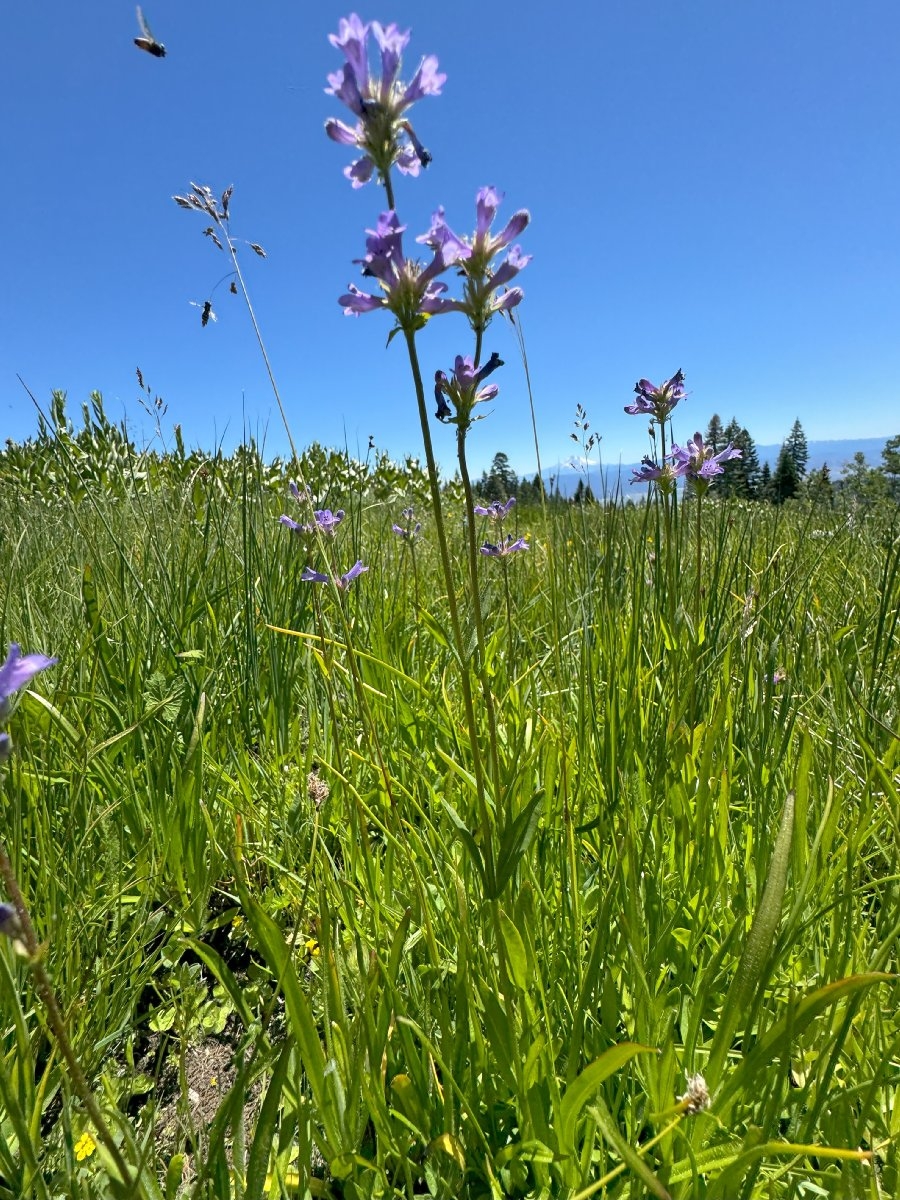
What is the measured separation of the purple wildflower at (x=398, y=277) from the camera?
851 mm

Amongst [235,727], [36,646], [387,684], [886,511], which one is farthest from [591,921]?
[886,511]

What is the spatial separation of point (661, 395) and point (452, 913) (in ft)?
5.32

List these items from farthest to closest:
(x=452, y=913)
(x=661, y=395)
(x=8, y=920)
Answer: (x=661, y=395) < (x=452, y=913) < (x=8, y=920)

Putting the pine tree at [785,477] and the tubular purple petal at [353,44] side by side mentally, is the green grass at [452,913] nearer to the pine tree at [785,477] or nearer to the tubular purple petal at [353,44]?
the tubular purple petal at [353,44]

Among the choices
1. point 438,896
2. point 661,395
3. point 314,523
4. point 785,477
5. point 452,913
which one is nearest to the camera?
point 452,913

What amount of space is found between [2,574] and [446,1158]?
2.69 metres

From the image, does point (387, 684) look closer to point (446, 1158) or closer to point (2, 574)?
point (446, 1158)

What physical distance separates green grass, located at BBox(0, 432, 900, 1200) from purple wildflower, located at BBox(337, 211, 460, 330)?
73 centimetres

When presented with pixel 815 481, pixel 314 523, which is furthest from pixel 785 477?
pixel 314 523

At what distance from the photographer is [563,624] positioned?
7.96 ft

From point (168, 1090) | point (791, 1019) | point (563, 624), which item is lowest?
point (168, 1090)

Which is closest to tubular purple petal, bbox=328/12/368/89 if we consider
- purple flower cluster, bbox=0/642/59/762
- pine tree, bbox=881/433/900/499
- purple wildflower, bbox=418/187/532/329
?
purple wildflower, bbox=418/187/532/329

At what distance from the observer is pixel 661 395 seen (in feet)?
6.67

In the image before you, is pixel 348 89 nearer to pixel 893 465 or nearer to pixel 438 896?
pixel 438 896
